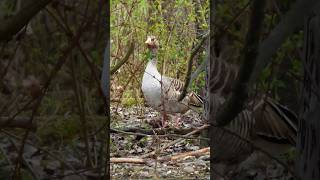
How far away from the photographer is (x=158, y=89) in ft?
9.84

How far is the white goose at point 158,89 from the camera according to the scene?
2998 mm

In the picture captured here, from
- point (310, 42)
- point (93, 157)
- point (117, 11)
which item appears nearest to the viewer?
point (310, 42)

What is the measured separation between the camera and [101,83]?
1.43 m

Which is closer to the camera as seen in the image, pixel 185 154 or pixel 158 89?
pixel 185 154

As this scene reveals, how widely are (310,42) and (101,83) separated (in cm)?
56

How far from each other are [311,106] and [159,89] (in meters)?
1.69

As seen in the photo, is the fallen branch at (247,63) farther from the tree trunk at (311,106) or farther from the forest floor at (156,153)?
the forest floor at (156,153)

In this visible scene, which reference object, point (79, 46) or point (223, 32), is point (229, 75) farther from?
→ point (79, 46)

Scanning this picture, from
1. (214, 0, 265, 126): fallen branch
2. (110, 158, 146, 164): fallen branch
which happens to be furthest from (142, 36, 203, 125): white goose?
(214, 0, 265, 126): fallen branch

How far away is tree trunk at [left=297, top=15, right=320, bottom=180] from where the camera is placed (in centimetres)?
134

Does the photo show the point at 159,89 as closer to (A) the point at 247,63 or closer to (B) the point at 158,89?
(B) the point at 158,89

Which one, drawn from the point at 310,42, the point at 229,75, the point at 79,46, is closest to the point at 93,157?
the point at 79,46

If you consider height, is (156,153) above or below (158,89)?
below

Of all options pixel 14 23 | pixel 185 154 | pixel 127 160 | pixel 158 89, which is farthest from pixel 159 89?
pixel 14 23
